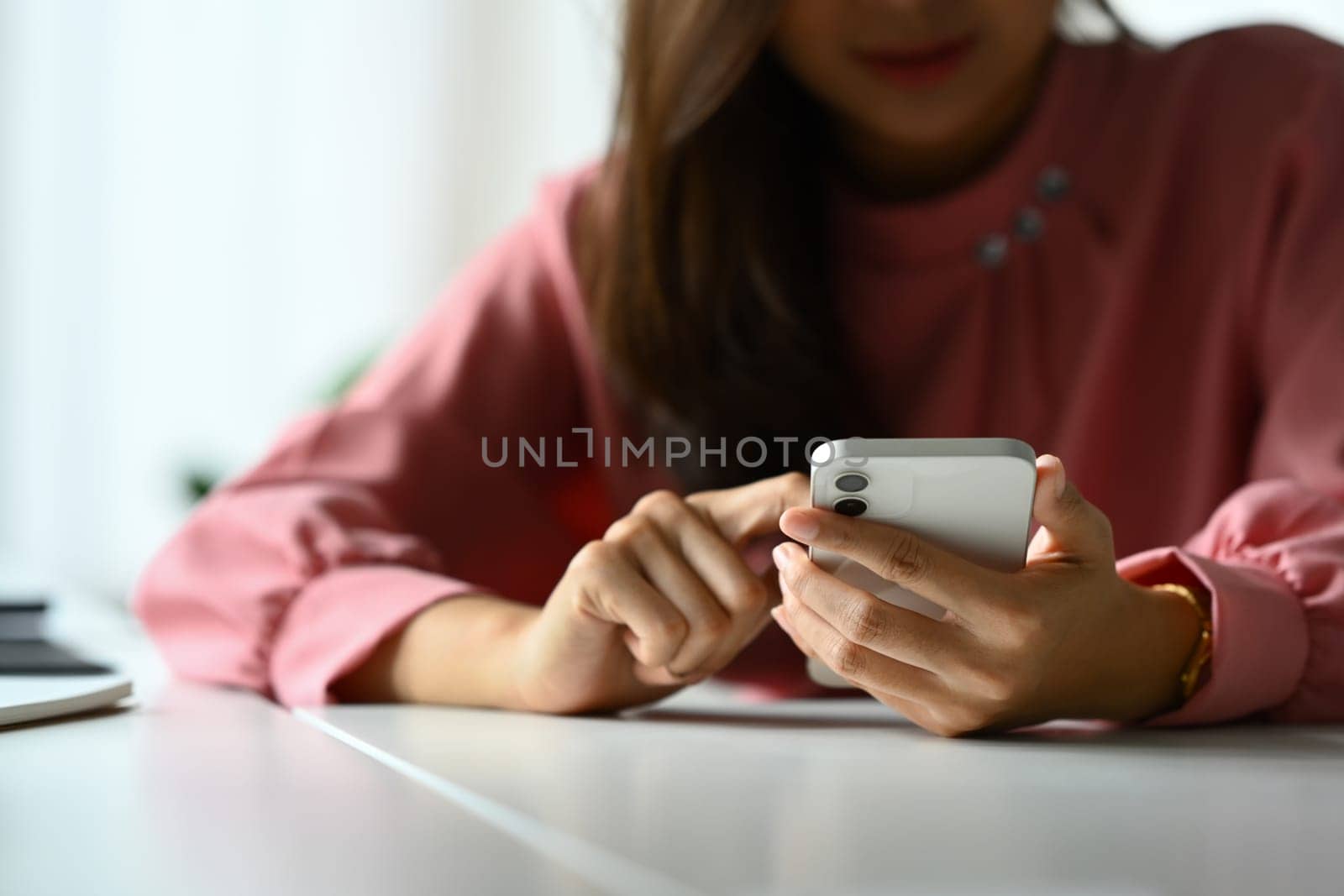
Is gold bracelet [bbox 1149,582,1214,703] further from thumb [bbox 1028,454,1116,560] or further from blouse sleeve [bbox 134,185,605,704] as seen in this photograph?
blouse sleeve [bbox 134,185,605,704]

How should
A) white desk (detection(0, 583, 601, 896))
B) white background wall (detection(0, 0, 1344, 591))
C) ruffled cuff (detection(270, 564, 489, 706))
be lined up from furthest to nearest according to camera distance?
white background wall (detection(0, 0, 1344, 591)), ruffled cuff (detection(270, 564, 489, 706)), white desk (detection(0, 583, 601, 896))

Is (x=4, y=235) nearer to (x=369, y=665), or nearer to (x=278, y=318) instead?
(x=278, y=318)

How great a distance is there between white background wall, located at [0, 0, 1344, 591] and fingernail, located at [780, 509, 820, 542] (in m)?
1.37

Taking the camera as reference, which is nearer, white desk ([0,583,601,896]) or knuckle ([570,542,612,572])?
white desk ([0,583,601,896])

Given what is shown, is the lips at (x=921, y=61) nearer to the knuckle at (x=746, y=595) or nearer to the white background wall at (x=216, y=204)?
the knuckle at (x=746, y=595)

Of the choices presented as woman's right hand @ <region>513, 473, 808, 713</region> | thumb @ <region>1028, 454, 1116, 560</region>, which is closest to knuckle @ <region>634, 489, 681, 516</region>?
woman's right hand @ <region>513, 473, 808, 713</region>

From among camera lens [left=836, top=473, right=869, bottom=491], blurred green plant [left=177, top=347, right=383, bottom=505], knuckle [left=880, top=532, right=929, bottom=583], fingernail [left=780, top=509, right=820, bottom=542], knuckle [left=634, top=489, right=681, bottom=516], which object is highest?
camera lens [left=836, top=473, right=869, bottom=491]

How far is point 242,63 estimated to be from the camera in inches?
69.7

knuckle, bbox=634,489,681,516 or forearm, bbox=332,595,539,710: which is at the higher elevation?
knuckle, bbox=634,489,681,516

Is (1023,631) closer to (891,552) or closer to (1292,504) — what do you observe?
(891,552)

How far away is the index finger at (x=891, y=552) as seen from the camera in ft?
1.02

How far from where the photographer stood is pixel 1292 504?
43cm

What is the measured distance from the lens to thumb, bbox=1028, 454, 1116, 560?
32 centimetres

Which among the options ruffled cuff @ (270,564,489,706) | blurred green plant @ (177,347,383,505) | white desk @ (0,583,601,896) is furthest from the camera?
blurred green plant @ (177,347,383,505)
